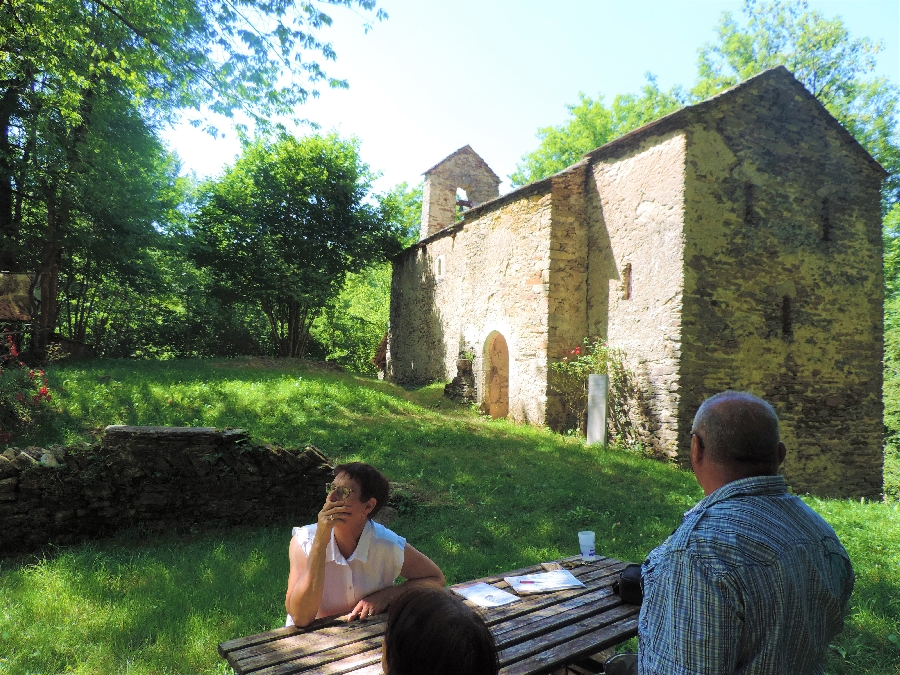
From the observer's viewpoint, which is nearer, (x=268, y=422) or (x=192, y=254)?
(x=268, y=422)

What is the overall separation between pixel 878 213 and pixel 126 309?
908 inches

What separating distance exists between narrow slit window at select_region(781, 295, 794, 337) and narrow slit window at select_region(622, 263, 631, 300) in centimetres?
275

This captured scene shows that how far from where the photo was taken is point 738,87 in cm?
925

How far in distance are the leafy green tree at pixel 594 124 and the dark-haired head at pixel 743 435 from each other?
79.5 feet

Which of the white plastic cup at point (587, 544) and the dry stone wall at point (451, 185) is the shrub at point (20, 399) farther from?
the dry stone wall at point (451, 185)

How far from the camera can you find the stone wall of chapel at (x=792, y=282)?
892cm

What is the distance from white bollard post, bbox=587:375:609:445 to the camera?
9.56 metres

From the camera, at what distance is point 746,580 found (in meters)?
1.39

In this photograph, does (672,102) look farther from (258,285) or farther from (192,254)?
(192,254)

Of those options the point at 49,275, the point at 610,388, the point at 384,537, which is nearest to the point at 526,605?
the point at 384,537

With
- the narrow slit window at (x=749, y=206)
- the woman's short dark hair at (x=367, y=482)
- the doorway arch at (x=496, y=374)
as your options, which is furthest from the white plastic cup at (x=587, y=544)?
the doorway arch at (x=496, y=374)

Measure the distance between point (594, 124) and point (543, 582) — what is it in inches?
992

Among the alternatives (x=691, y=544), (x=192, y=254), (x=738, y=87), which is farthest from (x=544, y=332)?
(x=192, y=254)

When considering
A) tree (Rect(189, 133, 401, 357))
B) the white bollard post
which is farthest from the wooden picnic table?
tree (Rect(189, 133, 401, 357))
